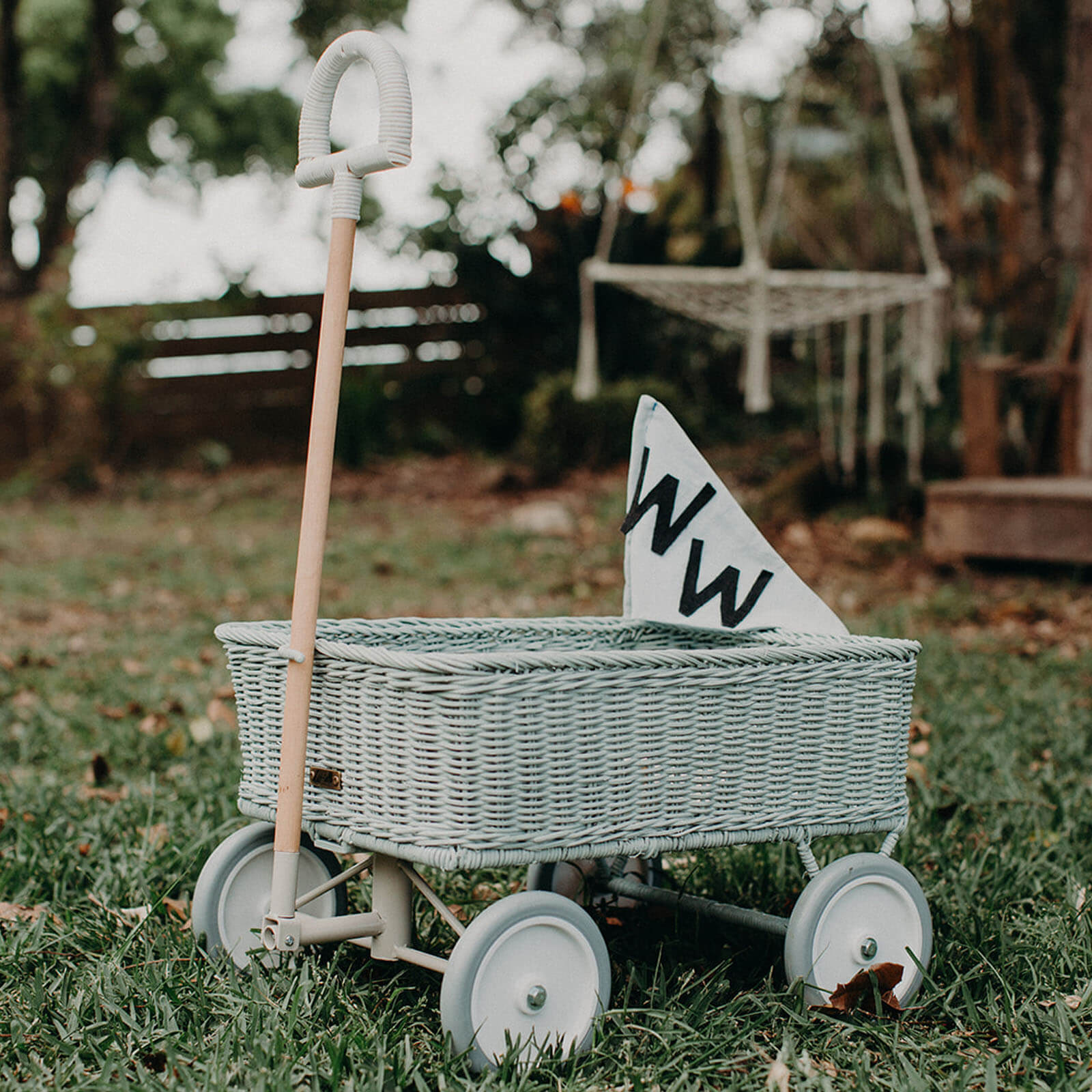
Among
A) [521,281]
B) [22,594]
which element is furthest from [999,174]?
[22,594]

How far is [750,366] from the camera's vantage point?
14.5 feet

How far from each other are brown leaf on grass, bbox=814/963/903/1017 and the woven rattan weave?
20 cm

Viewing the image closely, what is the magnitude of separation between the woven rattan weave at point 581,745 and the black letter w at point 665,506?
0.27 meters

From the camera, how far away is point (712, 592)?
6.48ft

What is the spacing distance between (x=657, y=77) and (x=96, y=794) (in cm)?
771

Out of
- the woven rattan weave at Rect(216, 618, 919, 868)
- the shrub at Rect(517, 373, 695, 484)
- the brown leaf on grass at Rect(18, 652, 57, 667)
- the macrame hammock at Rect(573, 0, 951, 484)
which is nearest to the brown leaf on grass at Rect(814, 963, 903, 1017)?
the woven rattan weave at Rect(216, 618, 919, 868)

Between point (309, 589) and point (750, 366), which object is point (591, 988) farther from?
point (750, 366)

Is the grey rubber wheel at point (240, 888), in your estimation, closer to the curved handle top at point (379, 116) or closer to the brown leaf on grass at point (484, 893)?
the brown leaf on grass at point (484, 893)

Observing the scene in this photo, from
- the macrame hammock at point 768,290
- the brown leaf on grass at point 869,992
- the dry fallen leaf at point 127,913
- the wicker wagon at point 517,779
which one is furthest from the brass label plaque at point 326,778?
the macrame hammock at point 768,290

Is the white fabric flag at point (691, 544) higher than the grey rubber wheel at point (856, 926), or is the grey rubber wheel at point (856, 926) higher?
the white fabric flag at point (691, 544)

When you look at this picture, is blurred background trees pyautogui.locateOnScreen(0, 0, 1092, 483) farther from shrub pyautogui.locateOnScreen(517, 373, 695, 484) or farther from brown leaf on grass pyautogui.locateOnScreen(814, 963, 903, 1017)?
brown leaf on grass pyautogui.locateOnScreen(814, 963, 903, 1017)

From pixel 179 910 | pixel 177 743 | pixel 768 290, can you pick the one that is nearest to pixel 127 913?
pixel 179 910

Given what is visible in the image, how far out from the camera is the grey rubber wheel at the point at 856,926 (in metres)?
1.76

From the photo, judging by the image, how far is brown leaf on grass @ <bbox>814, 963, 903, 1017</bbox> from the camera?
174cm
